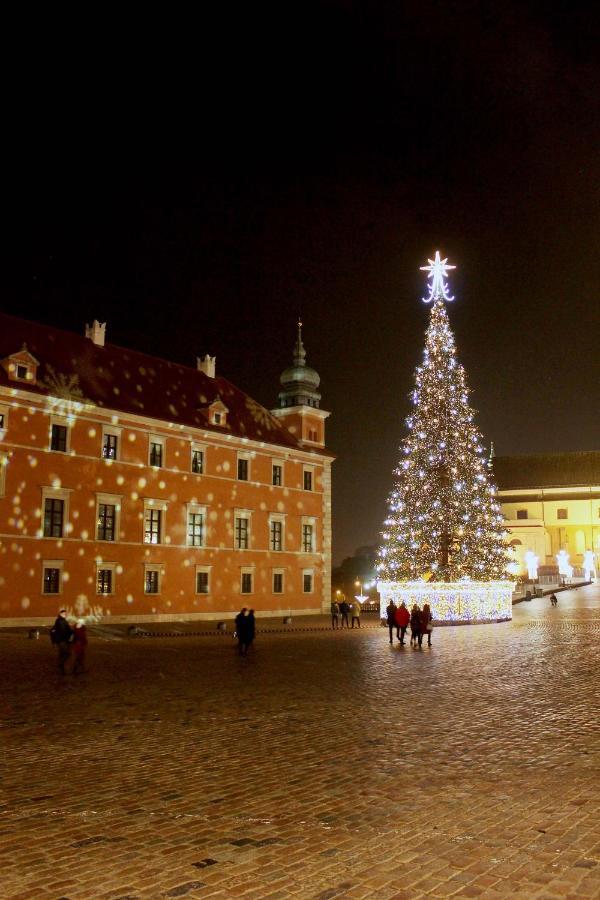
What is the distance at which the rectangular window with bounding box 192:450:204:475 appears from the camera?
142 feet

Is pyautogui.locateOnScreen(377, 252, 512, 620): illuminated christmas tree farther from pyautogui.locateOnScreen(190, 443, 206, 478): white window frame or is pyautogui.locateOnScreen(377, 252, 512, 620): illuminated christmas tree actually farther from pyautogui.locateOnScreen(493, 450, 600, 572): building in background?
pyautogui.locateOnScreen(493, 450, 600, 572): building in background

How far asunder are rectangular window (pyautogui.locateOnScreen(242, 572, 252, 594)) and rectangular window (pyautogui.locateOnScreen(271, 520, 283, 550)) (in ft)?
8.67

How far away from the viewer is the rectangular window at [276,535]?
156 feet

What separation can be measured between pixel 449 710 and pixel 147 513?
30.3 m

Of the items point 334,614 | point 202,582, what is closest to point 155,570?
point 202,582

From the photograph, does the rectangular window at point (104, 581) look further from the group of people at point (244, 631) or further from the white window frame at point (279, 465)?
the group of people at point (244, 631)

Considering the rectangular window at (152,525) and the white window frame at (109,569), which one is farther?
the rectangular window at (152,525)

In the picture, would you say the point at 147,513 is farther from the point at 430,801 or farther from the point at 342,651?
the point at 430,801

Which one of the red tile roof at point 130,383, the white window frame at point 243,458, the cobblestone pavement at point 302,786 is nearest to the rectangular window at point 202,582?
the white window frame at point 243,458

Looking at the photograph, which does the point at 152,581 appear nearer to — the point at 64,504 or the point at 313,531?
the point at 64,504

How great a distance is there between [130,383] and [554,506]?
7314 centimetres

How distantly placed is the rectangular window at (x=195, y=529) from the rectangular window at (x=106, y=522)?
5.00 m

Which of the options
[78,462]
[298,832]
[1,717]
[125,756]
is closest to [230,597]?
[78,462]

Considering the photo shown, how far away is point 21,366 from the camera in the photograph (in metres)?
36.0
